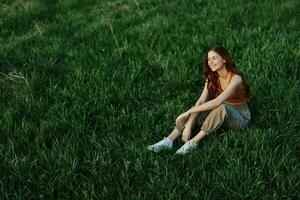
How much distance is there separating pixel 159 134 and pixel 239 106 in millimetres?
815

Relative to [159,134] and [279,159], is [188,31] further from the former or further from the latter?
[279,159]

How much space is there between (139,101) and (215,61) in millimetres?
1103

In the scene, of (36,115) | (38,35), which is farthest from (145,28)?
(36,115)

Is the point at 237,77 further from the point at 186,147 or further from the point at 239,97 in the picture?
the point at 186,147

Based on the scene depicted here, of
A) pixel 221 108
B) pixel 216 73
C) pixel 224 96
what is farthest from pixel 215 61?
pixel 221 108

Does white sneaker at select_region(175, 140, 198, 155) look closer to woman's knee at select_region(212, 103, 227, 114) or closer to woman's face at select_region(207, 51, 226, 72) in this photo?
woman's knee at select_region(212, 103, 227, 114)

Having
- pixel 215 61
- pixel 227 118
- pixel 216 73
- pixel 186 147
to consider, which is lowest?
pixel 186 147

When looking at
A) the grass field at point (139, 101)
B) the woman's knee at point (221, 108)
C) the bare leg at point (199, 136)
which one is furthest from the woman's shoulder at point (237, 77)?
the bare leg at point (199, 136)

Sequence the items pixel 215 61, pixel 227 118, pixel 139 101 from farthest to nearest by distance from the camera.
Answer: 1. pixel 139 101
2. pixel 215 61
3. pixel 227 118

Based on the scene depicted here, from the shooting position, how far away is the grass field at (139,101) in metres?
3.95

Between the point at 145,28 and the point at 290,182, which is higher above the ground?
the point at 145,28

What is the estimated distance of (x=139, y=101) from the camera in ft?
17.5

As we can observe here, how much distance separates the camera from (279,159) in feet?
13.2

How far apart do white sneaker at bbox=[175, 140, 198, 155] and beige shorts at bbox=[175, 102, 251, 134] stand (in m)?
0.18
